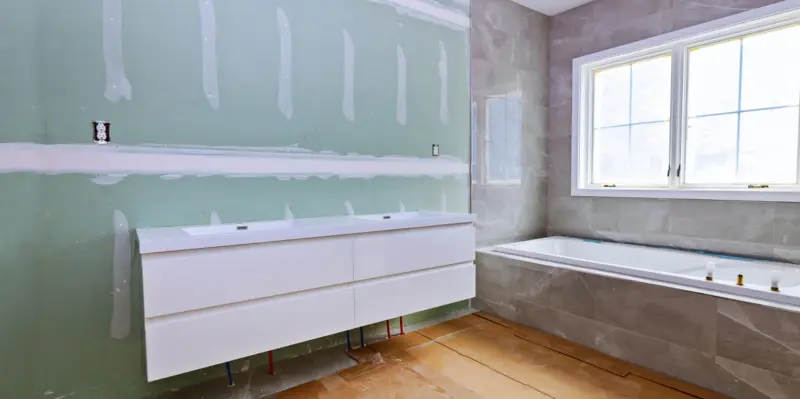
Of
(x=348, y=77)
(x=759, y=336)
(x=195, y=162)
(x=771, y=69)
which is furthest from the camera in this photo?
(x=771, y=69)

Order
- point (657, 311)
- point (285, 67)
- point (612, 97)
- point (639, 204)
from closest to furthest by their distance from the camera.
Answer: point (657, 311), point (285, 67), point (639, 204), point (612, 97)

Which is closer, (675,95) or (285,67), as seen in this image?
(285,67)

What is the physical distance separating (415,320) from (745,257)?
2093 mm

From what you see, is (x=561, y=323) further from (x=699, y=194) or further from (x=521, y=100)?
(x=521, y=100)

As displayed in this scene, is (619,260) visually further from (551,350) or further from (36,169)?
(36,169)

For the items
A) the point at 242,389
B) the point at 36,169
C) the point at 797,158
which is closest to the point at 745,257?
the point at 797,158

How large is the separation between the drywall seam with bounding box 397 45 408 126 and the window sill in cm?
171

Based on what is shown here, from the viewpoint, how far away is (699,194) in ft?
8.81

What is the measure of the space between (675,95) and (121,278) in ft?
11.6

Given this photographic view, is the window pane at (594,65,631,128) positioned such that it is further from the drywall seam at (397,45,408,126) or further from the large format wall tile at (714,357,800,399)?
the large format wall tile at (714,357,800,399)

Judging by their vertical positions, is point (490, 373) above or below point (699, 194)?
below

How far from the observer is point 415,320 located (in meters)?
2.77

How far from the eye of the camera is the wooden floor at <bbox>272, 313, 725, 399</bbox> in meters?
1.87

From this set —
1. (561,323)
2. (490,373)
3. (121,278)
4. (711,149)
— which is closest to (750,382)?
(561,323)
